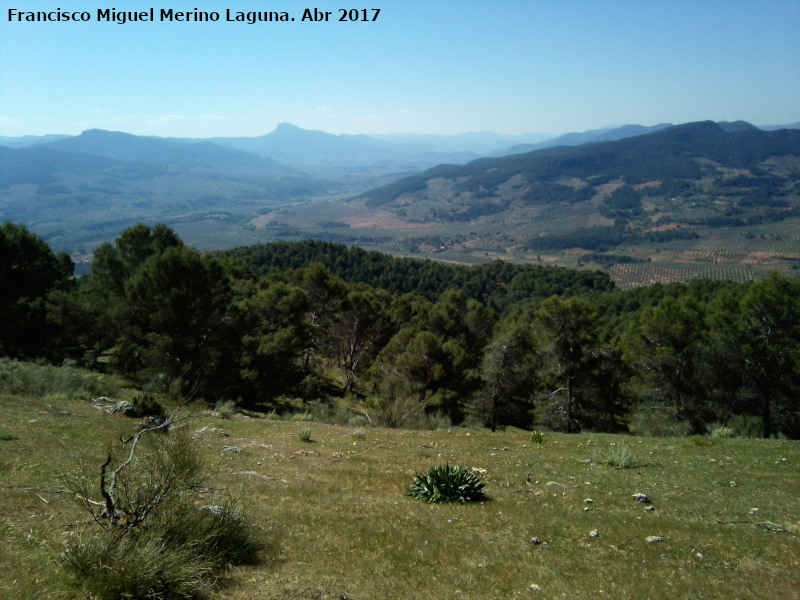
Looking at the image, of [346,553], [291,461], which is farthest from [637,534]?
[291,461]

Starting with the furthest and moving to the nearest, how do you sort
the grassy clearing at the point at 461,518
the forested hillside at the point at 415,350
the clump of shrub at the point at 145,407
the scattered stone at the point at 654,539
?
the forested hillside at the point at 415,350 < the clump of shrub at the point at 145,407 < the scattered stone at the point at 654,539 < the grassy clearing at the point at 461,518

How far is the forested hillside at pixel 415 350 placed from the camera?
73.9ft

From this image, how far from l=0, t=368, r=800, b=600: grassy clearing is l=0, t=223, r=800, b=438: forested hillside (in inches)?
318

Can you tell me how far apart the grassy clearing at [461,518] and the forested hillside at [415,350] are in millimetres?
8081

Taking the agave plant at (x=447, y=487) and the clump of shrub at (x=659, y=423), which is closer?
the agave plant at (x=447, y=487)

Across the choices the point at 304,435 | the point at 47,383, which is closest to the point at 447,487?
the point at 304,435

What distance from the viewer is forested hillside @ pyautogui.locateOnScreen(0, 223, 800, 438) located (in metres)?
22.5

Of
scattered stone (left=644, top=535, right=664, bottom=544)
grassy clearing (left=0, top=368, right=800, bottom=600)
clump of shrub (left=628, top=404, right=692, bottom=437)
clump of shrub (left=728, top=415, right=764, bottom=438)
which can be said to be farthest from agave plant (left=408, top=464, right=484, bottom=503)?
clump of shrub (left=628, top=404, right=692, bottom=437)

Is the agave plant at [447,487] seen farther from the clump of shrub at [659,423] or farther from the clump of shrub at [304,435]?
the clump of shrub at [659,423]

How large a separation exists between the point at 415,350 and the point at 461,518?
2163 cm

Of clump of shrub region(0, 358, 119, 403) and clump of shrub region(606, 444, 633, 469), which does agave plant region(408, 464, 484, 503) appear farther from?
clump of shrub region(0, 358, 119, 403)

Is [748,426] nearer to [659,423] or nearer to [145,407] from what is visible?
[659,423]

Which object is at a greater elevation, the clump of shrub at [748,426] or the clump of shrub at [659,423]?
the clump of shrub at [748,426]

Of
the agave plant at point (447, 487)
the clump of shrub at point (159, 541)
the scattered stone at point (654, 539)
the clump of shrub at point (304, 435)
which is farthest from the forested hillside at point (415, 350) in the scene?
the clump of shrub at point (159, 541)
